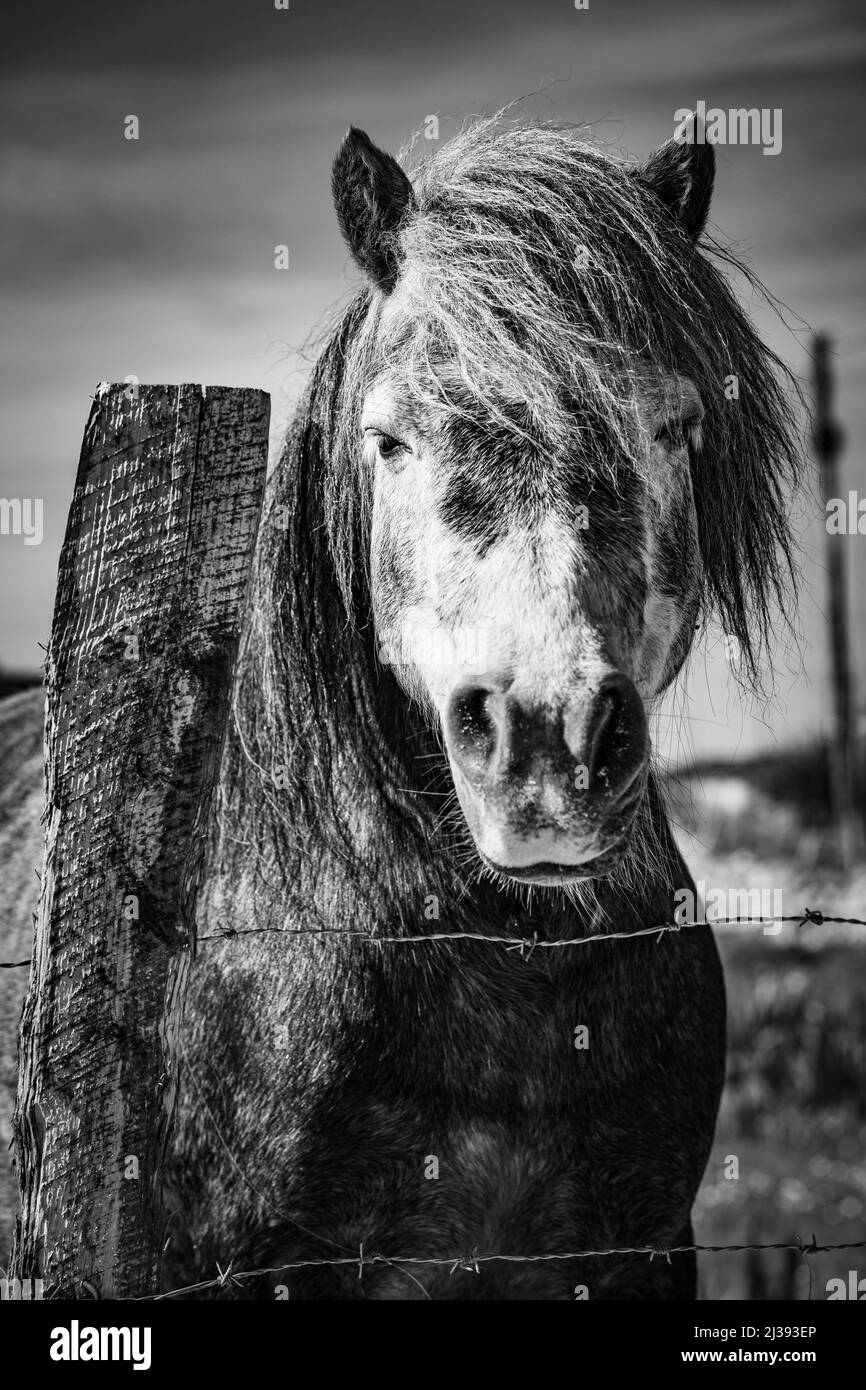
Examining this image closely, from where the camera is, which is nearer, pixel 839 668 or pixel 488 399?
Answer: pixel 488 399

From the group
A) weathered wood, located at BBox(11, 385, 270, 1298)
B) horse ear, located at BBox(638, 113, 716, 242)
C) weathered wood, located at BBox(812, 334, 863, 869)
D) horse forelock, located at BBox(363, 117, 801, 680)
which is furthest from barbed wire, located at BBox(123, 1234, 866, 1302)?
weathered wood, located at BBox(812, 334, 863, 869)

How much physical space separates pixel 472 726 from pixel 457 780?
12 cm

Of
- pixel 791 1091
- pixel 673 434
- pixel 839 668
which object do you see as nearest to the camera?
pixel 673 434

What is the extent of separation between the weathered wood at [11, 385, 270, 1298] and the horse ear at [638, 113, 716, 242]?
1.01 meters

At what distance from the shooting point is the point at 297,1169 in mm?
2072

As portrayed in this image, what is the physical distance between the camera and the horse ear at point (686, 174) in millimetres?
2256

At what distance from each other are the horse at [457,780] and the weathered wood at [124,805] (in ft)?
0.93

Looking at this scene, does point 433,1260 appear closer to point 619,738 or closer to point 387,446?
point 619,738

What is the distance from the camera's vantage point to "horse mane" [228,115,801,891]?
6.49ft

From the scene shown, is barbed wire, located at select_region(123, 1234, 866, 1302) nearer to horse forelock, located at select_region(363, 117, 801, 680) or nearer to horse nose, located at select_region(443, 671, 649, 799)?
horse nose, located at select_region(443, 671, 649, 799)

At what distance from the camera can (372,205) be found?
2.19m

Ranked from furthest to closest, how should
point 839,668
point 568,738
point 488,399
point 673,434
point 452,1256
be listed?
point 839,668, point 452,1256, point 673,434, point 488,399, point 568,738

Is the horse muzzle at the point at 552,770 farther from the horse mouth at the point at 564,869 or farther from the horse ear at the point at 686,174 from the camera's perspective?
the horse ear at the point at 686,174

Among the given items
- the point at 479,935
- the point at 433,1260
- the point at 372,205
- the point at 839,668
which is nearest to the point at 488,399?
the point at 372,205
